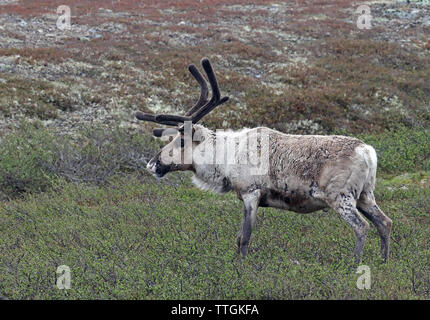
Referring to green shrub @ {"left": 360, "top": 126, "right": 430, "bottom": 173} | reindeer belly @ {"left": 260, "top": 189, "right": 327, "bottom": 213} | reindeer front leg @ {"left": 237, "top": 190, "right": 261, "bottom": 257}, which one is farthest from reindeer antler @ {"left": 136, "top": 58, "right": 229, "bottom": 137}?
green shrub @ {"left": 360, "top": 126, "right": 430, "bottom": 173}

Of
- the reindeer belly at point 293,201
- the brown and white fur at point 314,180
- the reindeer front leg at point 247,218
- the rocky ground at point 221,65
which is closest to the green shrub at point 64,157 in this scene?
the rocky ground at point 221,65

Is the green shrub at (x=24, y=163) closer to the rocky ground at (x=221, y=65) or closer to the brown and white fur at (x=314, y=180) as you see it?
the rocky ground at (x=221, y=65)

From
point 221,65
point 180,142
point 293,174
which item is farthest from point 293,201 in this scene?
point 221,65

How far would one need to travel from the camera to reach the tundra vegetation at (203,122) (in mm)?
5641

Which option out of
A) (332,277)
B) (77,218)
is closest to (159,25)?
(77,218)

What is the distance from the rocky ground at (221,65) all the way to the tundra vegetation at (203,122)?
0.20 ft

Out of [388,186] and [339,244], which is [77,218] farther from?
[388,186]

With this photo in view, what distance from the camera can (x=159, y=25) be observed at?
2255 cm

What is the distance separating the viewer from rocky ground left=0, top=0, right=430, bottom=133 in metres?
14.6

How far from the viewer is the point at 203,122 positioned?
46.2 ft

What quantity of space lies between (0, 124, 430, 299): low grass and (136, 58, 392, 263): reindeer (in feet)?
1.52

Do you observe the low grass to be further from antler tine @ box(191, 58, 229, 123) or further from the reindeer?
antler tine @ box(191, 58, 229, 123)

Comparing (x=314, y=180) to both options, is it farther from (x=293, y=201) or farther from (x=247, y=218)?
(x=247, y=218)

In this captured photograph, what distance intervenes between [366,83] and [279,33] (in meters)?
6.15
